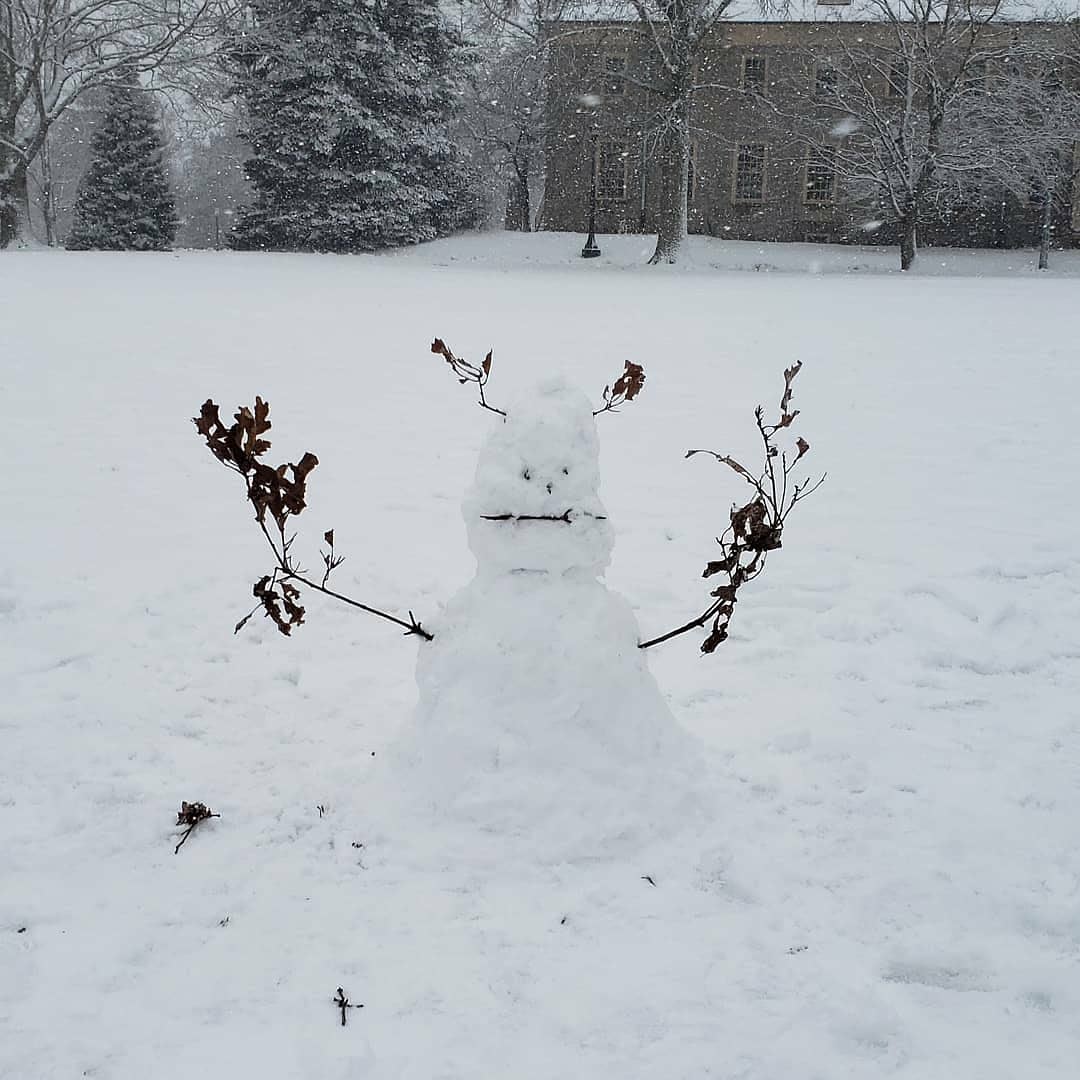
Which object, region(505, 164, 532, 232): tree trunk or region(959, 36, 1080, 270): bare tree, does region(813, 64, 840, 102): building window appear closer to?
region(959, 36, 1080, 270): bare tree

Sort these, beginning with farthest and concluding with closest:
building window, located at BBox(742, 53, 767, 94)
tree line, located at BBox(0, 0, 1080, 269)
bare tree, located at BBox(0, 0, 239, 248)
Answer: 1. building window, located at BBox(742, 53, 767, 94)
2. tree line, located at BBox(0, 0, 1080, 269)
3. bare tree, located at BBox(0, 0, 239, 248)

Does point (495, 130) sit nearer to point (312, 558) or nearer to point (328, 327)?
point (328, 327)

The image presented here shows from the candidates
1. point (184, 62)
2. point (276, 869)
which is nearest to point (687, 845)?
point (276, 869)

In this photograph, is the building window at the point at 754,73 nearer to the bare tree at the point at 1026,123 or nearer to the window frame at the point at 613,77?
the window frame at the point at 613,77

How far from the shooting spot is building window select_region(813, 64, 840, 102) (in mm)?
29962

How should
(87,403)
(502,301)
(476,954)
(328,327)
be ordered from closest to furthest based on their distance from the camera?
(476,954), (87,403), (328,327), (502,301)

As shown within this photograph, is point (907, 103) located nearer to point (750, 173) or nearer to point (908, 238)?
point (908, 238)

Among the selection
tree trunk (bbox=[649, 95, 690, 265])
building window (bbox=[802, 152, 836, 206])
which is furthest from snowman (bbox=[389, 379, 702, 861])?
building window (bbox=[802, 152, 836, 206])

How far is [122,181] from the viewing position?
108ft

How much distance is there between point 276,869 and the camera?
279 cm

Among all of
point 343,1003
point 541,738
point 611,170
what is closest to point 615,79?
point 611,170

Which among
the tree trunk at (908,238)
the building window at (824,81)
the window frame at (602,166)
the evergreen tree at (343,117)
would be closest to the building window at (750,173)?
the building window at (824,81)

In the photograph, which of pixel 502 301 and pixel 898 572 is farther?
pixel 502 301

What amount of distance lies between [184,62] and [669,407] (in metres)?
21.8
